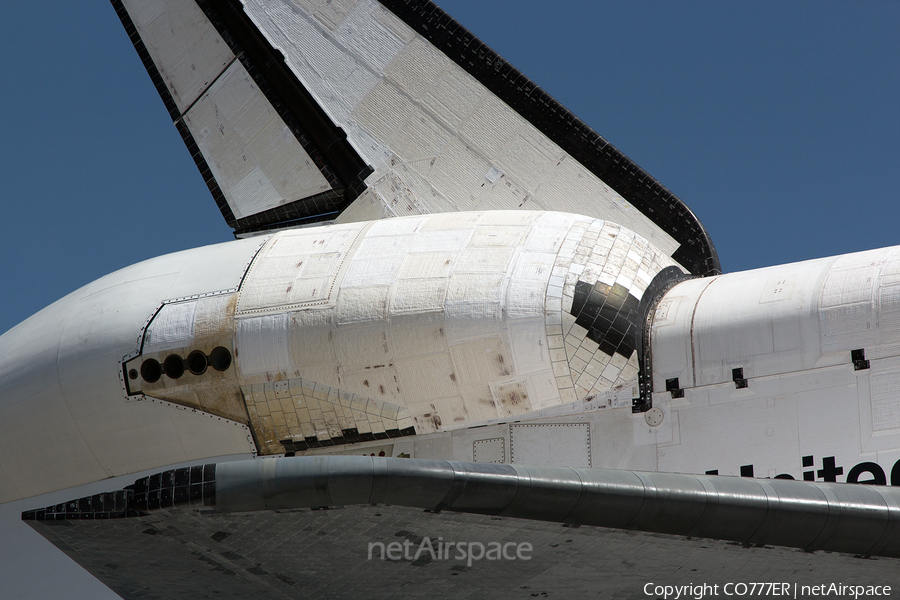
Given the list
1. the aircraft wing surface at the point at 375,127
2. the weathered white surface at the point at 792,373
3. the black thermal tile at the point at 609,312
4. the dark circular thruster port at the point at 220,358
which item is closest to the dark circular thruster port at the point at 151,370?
the dark circular thruster port at the point at 220,358

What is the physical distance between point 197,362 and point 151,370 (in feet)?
0.85

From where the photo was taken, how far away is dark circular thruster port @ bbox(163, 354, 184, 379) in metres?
4.61

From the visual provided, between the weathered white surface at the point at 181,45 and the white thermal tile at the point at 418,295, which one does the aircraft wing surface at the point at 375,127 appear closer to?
the weathered white surface at the point at 181,45

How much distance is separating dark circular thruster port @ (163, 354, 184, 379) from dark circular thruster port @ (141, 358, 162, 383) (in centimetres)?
4

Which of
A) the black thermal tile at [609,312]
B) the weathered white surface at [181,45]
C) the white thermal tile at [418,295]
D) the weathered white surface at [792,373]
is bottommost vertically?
the weathered white surface at [792,373]

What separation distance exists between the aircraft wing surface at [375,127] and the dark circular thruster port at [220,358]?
151 centimetres

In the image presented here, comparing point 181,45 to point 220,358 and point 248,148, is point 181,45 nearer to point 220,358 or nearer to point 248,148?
point 248,148

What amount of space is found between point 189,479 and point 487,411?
171 cm

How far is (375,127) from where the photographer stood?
19.6 ft

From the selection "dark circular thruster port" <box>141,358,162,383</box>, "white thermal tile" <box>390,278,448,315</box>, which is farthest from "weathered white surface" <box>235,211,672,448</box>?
"dark circular thruster port" <box>141,358,162,383</box>

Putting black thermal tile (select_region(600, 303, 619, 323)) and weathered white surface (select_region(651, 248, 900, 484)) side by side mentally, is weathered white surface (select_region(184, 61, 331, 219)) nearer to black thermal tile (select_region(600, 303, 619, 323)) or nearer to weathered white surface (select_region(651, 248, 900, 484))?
black thermal tile (select_region(600, 303, 619, 323))

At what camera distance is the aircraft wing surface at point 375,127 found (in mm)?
5625

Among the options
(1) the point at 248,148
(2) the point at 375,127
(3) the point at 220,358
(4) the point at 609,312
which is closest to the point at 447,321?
(4) the point at 609,312

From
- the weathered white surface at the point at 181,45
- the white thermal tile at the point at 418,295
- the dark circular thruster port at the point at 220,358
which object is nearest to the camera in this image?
the white thermal tile at the point at 418,295
